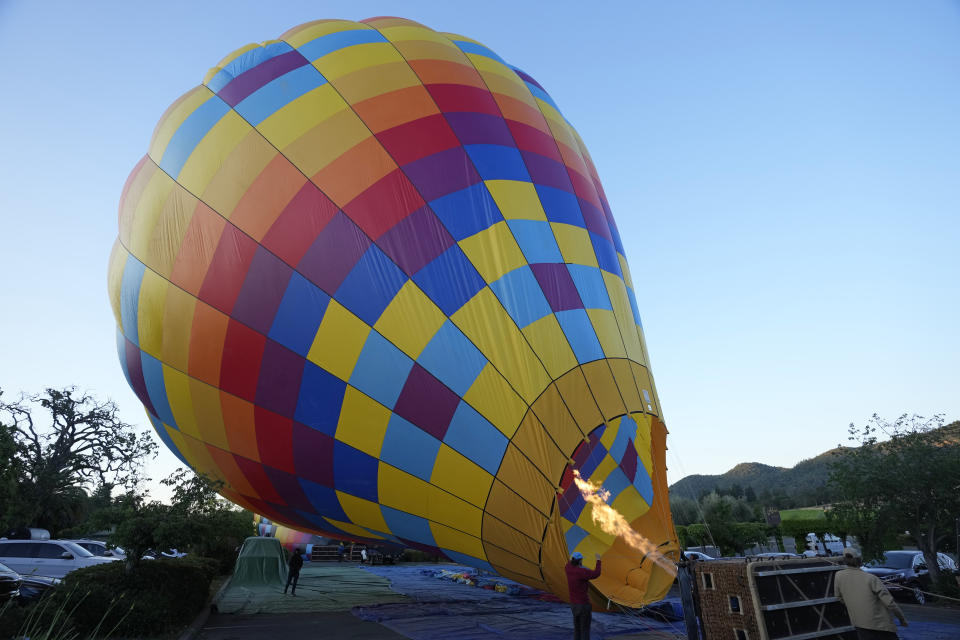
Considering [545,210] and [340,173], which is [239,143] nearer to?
[340,173]

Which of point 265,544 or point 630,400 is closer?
point 630,400

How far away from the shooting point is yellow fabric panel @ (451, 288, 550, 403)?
5.82 m

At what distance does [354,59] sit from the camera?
7.47 metres

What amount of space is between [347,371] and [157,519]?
3.93 meters

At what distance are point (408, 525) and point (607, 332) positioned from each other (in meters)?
3.16

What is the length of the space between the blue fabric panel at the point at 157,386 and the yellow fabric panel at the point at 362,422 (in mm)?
3367

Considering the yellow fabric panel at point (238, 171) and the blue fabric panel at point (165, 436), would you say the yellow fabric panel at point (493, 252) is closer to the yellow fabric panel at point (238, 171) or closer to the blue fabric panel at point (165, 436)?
the yellow fabric panel at point (238, 171)

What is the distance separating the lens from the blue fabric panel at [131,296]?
313 inches

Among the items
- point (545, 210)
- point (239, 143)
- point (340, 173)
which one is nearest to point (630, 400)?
point (545, 210)

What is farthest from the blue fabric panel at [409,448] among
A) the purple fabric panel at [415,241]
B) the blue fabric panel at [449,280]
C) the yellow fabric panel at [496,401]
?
the purple fabric panel at [415,241]

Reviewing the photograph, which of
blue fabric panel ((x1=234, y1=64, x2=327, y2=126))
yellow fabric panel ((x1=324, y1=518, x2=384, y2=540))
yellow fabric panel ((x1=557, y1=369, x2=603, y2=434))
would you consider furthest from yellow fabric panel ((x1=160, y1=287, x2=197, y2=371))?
yellow fabric panel ((x1=557, y1=369, x2=603, y2=434))

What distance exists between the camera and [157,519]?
7.79 meters

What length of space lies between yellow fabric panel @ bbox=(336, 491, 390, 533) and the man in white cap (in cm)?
460

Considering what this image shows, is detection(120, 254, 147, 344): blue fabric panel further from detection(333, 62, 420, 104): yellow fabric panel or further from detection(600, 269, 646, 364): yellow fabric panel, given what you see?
detection(600, 269, 646, 364): yellow fabric panel
